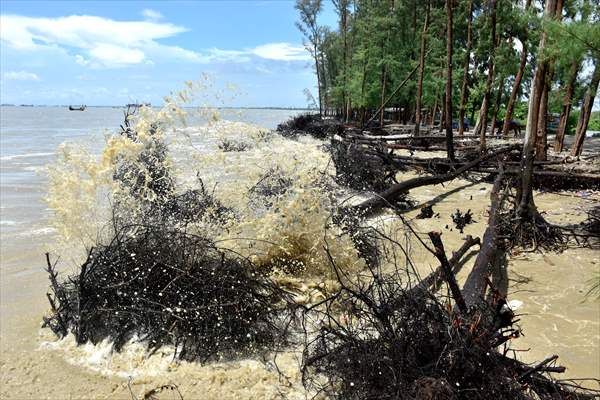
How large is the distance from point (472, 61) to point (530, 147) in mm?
25656

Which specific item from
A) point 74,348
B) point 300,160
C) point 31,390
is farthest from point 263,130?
point 31,390

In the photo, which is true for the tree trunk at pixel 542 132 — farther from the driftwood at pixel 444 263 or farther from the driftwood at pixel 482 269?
the driftwood at pixel 444 263

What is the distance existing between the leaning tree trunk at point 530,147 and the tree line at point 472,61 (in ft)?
0.09

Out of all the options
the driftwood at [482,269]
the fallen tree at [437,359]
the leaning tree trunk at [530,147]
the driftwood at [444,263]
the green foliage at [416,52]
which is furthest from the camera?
the green foliage at [416,52]

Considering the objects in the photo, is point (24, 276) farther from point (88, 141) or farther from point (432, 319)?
point (432, 319)

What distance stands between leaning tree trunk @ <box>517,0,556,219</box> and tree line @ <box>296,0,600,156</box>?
1.1 inches

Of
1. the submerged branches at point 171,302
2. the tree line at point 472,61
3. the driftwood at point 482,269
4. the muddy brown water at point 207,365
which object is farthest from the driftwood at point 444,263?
the tree line at point 472,61

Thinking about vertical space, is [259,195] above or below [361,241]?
above

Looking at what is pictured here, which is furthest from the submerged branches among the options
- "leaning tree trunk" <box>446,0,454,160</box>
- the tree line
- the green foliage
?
the green foliage

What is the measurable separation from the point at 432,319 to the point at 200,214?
4.00m

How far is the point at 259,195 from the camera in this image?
586cm

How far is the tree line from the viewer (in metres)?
7.59

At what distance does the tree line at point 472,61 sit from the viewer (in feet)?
24.9

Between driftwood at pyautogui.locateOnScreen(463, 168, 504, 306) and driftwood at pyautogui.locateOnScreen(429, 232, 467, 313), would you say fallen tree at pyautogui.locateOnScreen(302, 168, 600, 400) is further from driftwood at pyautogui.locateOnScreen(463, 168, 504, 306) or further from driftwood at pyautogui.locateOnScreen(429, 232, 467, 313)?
driftwood at pyautogui.locateOnScreen(463, 168, 504, 306)
